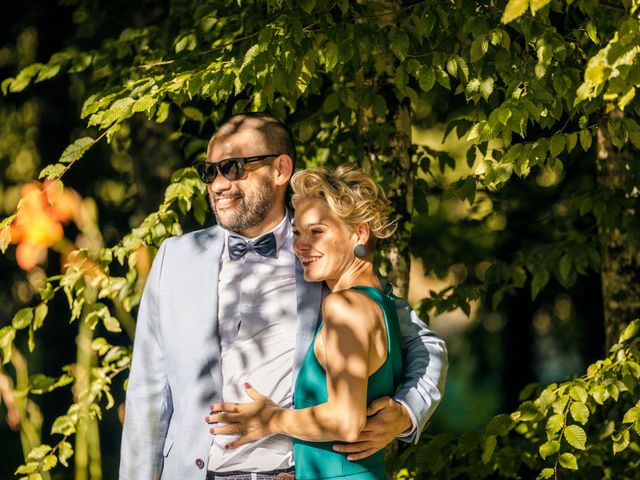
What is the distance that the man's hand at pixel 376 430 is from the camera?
2863 millimetres

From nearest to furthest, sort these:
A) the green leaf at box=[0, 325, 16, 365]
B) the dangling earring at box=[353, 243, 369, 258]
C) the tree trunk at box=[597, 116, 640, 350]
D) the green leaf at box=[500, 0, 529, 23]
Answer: the green leaf at box=[500, 0, 529, 23] → the dangling earring at box=[353, 243, 369, 258] → the green leaf at box=[0, 325, 16, 365] → the tree trunk at box=[597, 116, 640, 350]

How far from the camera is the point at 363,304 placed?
2.79 m

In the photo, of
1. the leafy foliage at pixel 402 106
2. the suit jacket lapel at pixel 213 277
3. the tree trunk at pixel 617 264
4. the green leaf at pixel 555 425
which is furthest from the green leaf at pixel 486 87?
the tree trunk at pixel 617 264

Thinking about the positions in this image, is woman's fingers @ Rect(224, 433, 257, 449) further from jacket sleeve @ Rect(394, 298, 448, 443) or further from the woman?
jacket sleeve @ Rect(394, 298, 448, 443)

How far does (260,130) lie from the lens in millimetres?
3391

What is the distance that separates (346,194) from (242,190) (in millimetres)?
460

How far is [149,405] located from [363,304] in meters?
0.93

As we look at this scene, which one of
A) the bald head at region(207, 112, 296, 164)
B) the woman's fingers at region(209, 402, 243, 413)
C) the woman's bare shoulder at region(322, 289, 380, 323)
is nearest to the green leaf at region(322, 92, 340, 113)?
the bald head at region(207, 112, 296, 164)

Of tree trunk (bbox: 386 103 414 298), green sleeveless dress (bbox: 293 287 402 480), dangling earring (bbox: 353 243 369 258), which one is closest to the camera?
green sleeveless dress (bbox: 293 287 402 480)

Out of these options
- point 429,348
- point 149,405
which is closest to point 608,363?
point 429,348

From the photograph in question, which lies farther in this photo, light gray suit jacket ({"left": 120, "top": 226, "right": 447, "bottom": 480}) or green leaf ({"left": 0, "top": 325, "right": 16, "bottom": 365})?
green leaf ({"left": 0, "top": 325, "right": 16, "bottom": 365})

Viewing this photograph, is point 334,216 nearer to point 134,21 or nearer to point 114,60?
point 114,60

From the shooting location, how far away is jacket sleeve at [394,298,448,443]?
299 centimetres

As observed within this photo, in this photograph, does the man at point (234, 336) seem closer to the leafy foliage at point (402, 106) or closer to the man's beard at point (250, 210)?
the man's beard at point (250, 210)
